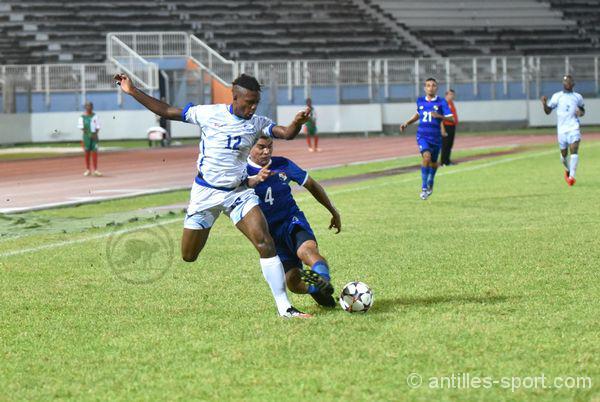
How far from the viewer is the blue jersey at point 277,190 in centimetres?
1002

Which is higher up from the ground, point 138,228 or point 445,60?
point 445,60

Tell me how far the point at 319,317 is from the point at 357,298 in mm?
338

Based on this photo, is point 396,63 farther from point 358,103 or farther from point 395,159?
point 395,159

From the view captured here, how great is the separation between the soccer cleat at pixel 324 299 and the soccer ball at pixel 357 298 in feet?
0.79

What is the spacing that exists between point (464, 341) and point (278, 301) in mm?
1731

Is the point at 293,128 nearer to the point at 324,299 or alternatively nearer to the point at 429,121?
the point at 324,299

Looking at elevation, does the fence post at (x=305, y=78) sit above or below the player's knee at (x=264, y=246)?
above

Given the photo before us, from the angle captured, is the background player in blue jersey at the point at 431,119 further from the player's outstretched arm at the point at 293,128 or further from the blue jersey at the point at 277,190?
the player's outstretched arm at the point at 293,128

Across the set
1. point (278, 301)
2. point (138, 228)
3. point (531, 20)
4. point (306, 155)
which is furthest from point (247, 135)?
point (531, 20)

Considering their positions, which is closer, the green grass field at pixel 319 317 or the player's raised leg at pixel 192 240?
the green grass field at pixel 319 317

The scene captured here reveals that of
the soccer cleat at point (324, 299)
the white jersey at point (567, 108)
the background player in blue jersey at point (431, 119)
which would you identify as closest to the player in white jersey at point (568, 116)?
the white jersey at point (567, 108)

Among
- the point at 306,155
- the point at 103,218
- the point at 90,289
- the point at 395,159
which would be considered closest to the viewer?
the point at 90,289

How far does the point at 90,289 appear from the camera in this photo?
1134 centimetres

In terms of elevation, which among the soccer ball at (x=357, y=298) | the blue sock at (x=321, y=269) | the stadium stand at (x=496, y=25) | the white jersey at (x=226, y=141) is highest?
the stadium stand at (x=496, y=25)
